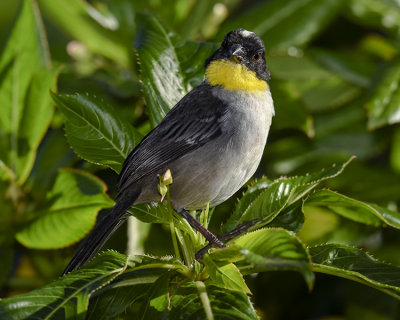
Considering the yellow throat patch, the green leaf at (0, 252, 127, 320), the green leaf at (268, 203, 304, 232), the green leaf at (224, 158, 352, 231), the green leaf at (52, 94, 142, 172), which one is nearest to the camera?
the green leaf at (0, 252, 127, 320)

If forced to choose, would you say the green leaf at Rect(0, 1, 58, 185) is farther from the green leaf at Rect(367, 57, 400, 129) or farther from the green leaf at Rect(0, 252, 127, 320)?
the green leaf at Rect(367, 57, 400, 129)

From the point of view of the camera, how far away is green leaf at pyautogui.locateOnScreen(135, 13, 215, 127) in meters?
2.74

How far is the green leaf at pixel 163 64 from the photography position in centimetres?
274

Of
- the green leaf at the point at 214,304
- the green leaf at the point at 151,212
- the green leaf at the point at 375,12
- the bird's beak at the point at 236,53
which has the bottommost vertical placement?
the green leaf at the point at 214,304

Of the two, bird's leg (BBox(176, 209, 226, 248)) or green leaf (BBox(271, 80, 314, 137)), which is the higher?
green leaf (BBox(271, 80, 314, 137))

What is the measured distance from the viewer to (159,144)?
2.65 meters

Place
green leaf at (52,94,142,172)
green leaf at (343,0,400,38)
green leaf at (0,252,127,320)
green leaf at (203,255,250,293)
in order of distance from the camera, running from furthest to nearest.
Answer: green leaf at (343,0,400,38) < green leaf at (52,94,142,172) < green leaf at (203,255,250,293) < green leaf at (0,252,127,320)

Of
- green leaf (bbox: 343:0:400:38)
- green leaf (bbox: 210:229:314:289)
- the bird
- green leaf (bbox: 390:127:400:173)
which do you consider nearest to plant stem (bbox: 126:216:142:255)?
the bird

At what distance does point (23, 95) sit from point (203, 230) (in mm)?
1576

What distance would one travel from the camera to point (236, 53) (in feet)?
9.45

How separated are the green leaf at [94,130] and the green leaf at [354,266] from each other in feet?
3.18

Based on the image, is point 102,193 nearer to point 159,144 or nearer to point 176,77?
point 159,144

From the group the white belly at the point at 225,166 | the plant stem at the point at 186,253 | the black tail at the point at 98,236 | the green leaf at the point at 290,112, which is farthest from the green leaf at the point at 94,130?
the green leaf at the point at 290,112

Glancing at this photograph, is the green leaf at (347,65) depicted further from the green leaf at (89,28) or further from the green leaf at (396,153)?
the green leaf at (89,28)
